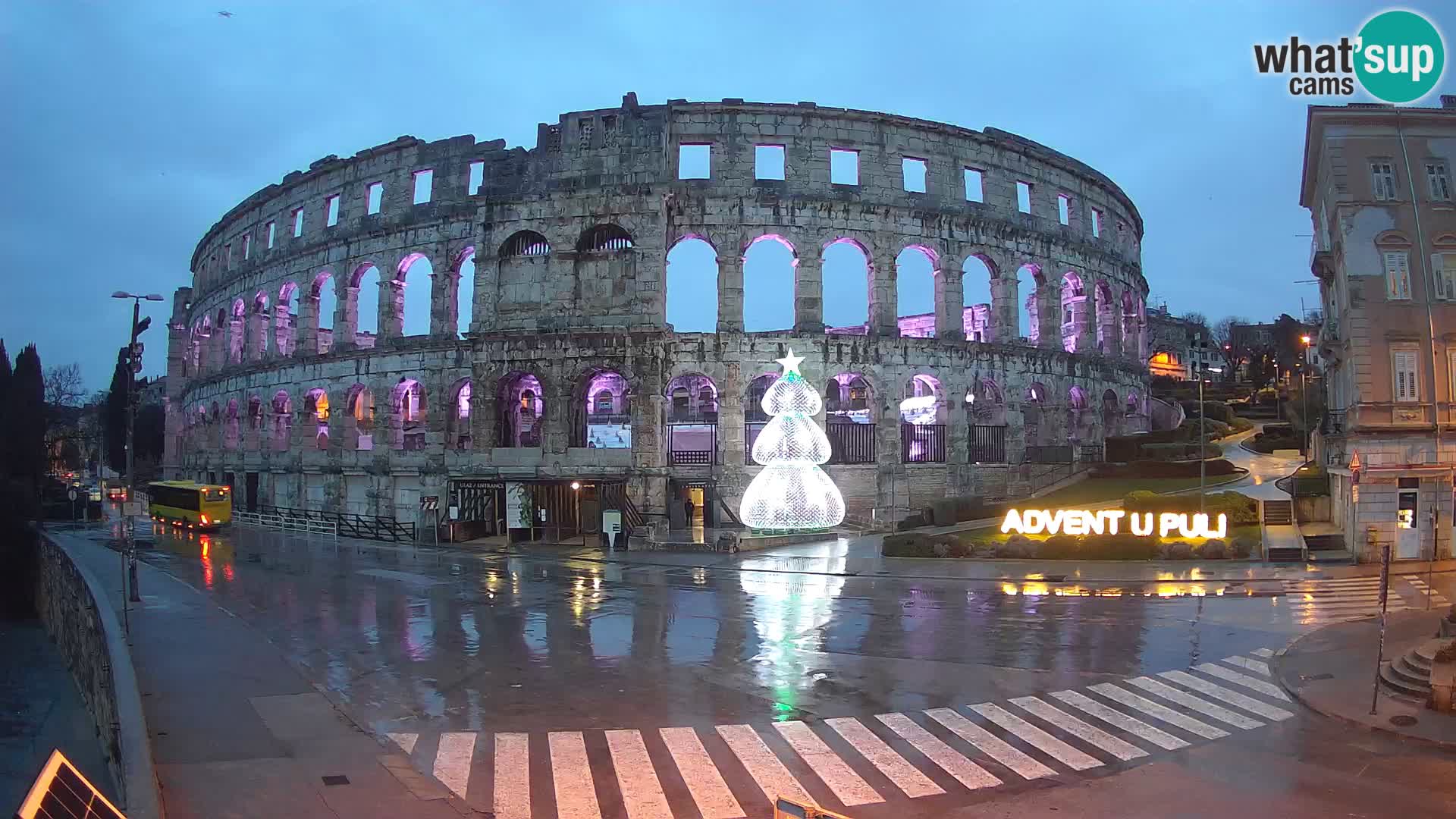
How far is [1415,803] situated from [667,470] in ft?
109

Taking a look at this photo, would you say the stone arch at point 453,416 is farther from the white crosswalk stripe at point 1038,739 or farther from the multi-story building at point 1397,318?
the multi-story building at point 1397,318

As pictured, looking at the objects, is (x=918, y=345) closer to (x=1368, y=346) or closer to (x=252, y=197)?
(x=1368, y=346)

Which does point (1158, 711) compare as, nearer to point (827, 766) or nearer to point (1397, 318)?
point (827, 766)

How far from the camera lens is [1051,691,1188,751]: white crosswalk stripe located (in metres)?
11.9

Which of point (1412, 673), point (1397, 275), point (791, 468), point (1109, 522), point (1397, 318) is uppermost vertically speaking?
point (1397, 275)

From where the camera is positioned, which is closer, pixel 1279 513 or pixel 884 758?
pixel 884 758

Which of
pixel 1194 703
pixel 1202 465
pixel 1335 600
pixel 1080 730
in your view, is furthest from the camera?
pixel 1202 465

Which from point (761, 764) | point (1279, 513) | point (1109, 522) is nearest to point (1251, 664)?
point (761, 764)

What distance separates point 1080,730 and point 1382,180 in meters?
26.7

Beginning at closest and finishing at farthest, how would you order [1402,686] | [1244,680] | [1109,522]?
[1402,686], [1244,680], [1109,522]

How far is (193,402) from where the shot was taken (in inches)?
2547

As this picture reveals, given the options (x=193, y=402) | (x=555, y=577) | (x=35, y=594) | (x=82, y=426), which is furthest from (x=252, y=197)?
(x=82, y=426)

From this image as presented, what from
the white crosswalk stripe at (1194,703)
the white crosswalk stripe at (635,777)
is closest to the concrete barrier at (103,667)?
the white crosswalk stripe at (635,777)

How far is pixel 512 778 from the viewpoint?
422 inches
